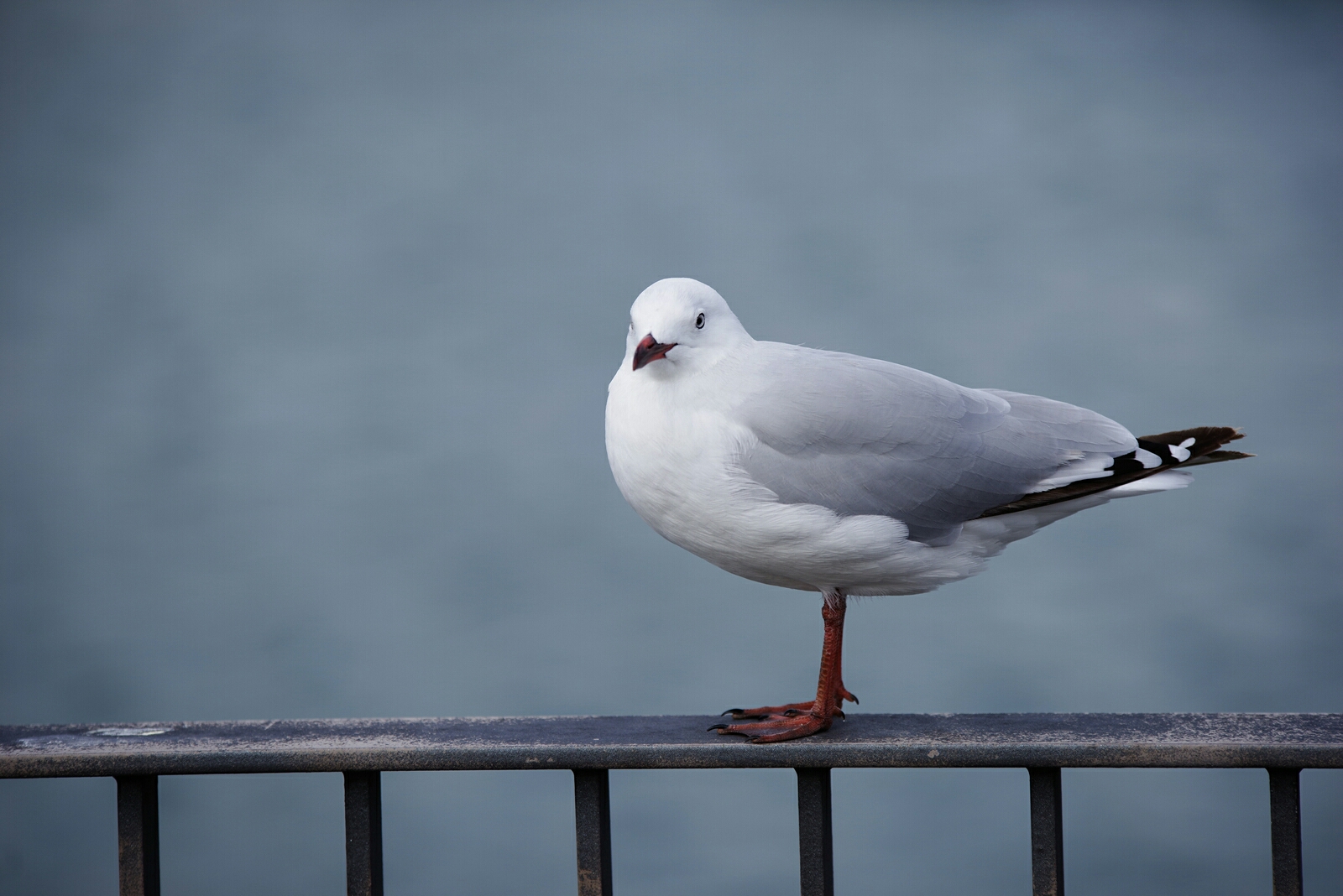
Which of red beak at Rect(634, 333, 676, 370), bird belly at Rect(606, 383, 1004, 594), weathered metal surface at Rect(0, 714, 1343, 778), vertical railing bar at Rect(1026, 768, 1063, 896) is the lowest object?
vertical railing bar at Rect(1026, 768, 1063, 896)

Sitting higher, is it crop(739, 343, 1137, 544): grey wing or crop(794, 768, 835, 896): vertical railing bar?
crop(739, 343, 1137, 544): grey wing

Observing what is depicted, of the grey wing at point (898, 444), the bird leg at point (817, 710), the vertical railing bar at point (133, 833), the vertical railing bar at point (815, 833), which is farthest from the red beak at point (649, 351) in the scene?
the vertical railing bar at point (133, 833)

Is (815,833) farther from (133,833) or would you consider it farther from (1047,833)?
(133,833)

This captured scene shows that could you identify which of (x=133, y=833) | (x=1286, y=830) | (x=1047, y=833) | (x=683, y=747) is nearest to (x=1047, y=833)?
(x=1047, y=833)

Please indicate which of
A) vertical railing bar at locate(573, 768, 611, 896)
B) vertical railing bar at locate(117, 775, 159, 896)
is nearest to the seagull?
vertical railing bar at locate(573, 768, 611, 896)

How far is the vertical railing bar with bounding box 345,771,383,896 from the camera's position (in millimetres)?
1594

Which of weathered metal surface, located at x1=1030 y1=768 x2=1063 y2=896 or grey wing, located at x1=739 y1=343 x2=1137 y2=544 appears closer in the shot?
weathered metal surface, located at x1=1030 y1=768 x2=1063 y2=896

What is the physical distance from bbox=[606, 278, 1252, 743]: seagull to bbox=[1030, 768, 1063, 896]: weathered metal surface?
0.97 ft

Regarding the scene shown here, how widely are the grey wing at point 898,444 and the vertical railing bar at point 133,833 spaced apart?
2.85ft

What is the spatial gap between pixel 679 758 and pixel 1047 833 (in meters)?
0.46

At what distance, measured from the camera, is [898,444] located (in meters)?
1.79

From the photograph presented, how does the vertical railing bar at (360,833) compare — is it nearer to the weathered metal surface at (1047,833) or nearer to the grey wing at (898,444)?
the grey wing at (898,444)

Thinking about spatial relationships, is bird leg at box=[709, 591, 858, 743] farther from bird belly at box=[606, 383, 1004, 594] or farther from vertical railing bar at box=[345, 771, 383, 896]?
vertical railing bar at box=[345, 771, 383, 896]

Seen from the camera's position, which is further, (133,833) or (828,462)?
(828,462)
